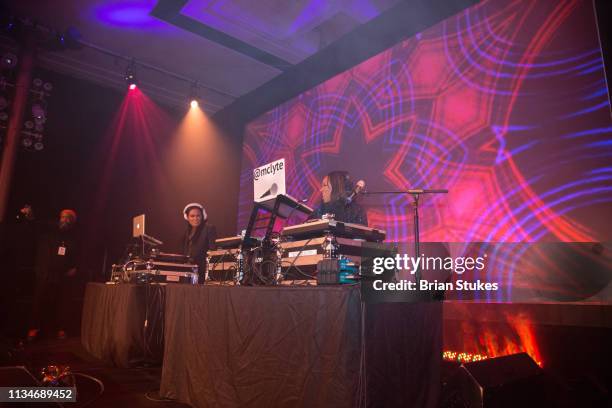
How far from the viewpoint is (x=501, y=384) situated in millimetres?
1769

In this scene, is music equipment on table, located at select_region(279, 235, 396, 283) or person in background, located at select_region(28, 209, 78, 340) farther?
person in background, located at select_region(28, 209, 78, 340)

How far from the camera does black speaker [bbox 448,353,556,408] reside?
68.6 inches

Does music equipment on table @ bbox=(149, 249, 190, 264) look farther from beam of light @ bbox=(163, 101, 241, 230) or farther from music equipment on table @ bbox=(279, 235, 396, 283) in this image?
beam of light @ bbox=(163, 101, 241, 230)

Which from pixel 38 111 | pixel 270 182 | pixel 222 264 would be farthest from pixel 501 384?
pixel 38 111

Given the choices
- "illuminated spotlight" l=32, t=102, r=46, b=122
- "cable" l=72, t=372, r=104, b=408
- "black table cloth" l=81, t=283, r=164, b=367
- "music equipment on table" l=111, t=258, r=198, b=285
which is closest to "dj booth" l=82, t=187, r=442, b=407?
"cable" l=72, t=372, r=104, b=408

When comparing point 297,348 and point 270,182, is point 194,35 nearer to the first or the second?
point 270,182

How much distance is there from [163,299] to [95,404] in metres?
1.12

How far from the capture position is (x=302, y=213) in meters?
2.90

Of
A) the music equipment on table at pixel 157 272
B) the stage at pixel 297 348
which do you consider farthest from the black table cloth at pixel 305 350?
the music equipment on table at pixel 157 272

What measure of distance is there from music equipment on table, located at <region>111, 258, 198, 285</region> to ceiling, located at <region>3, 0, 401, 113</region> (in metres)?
3.54

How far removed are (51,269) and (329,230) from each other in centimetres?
407

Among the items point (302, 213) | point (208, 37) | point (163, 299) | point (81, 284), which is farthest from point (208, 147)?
point (302, 213)

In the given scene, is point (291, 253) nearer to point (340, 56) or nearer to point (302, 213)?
point (302, 213)

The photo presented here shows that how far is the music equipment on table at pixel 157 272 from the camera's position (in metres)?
3.79
